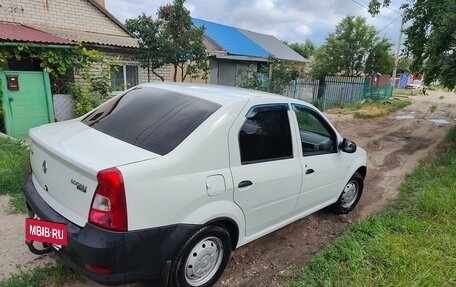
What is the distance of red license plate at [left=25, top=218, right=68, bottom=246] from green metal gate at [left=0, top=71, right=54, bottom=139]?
20.3 ft

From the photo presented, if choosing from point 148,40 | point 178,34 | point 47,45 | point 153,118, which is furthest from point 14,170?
point 178,34

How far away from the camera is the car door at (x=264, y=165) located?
2629 mm

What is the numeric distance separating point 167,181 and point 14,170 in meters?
3.81

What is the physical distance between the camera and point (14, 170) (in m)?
4.79

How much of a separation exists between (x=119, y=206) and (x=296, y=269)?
1.95 m

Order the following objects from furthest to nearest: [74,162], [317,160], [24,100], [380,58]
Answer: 1. [380,58]
2. [24,100]
3. [317,160]
4. [74,162]

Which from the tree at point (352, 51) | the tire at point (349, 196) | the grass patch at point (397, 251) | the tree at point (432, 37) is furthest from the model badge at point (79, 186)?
the tree at point (352, 51)

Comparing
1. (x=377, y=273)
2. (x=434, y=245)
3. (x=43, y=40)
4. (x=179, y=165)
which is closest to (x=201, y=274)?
(x=179, y=165)

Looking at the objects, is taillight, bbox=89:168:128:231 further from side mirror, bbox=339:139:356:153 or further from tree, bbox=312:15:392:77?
tree, bbox=312:15:392:77

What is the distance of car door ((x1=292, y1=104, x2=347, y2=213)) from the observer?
3.30 meters

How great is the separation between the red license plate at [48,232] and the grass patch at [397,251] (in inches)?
76.4

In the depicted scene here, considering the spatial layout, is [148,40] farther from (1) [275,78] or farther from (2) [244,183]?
(2) [244,183]

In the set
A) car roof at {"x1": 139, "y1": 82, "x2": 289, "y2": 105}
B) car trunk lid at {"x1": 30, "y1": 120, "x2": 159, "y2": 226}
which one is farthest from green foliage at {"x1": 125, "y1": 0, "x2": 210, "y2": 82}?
car trunk lid at {"x1": 30, "y1": 120, "x2": 159, "y2": 226}

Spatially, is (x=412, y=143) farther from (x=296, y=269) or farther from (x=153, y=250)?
(x=153, y=250)
